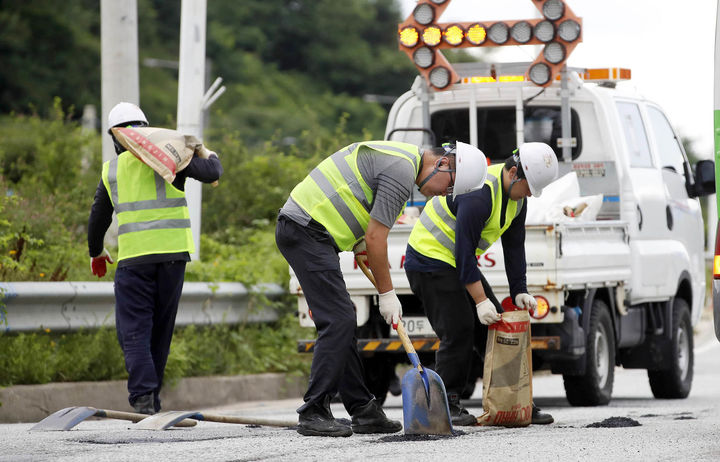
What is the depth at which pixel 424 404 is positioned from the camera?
711 cm

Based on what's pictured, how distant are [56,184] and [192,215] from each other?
2977mm

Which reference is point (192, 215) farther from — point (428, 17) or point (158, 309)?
point (158, 309)

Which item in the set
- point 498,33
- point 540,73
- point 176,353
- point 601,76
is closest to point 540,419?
point 176,353

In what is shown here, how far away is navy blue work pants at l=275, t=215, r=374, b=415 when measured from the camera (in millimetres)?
7031

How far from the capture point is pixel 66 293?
31.1ft

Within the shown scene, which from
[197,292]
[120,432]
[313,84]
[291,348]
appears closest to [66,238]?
[197,292]

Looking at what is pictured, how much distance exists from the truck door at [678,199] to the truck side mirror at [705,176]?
143 cm

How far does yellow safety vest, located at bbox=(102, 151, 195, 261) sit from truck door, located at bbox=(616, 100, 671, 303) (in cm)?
373

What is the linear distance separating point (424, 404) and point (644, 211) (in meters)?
4.31

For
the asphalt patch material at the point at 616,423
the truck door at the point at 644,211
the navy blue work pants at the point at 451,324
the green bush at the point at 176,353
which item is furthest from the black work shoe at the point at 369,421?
the truck door at the point at 644,211

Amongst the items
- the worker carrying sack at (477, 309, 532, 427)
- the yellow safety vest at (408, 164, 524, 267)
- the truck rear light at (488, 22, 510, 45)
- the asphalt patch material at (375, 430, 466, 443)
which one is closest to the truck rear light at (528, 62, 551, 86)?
the truck rear light at (488, 22, 510, 45)

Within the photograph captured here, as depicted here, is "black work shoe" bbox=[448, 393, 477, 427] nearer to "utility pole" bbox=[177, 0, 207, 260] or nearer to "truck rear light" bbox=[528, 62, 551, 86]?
"truck rear light" bbox=[528, 62, 551, 86]

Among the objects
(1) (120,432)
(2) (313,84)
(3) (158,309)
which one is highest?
(2) (313,84)

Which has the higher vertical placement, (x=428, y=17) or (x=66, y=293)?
(x=428, y=17)
